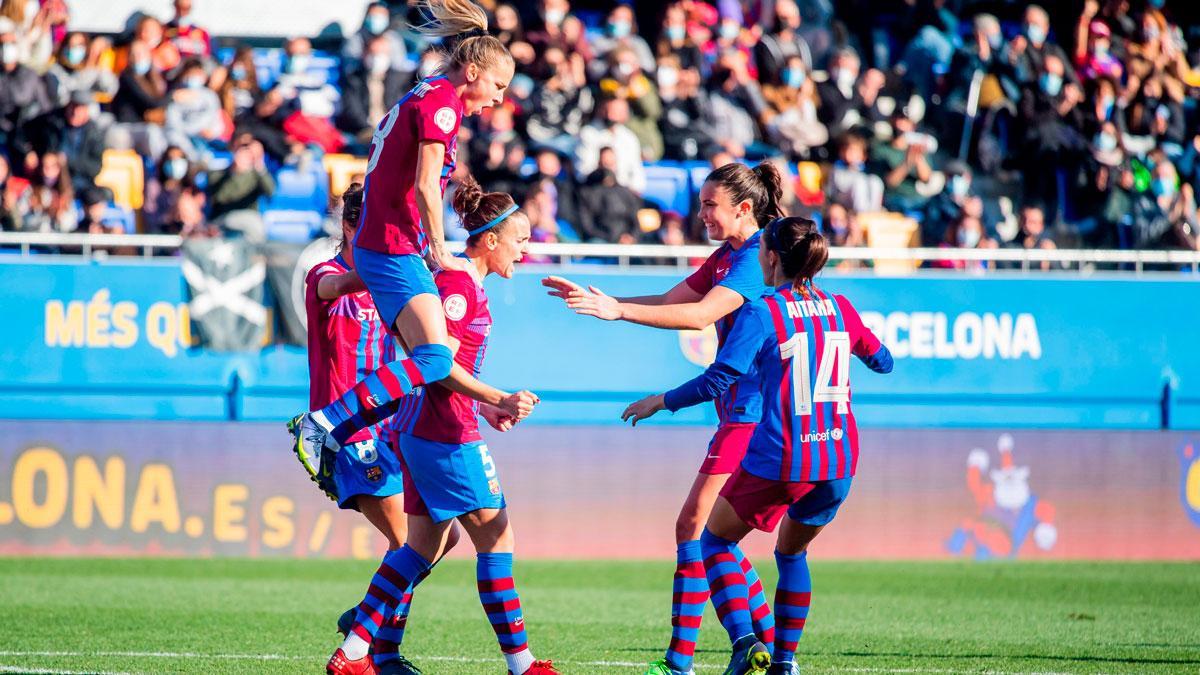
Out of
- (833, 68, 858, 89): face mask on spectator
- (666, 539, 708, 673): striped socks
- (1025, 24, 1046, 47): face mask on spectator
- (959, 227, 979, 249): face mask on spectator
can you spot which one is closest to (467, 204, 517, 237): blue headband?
(666, 539, 708, 673): striped socks

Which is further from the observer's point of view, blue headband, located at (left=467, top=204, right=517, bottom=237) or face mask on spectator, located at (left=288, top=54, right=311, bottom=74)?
face mask on spectator, located at (left=288, top=54, right=311, bottom=74)

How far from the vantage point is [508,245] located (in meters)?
5.76

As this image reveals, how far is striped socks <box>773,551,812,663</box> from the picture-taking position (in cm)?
589

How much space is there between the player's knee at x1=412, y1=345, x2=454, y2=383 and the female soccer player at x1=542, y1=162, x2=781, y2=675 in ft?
2.09

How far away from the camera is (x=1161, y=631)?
8188mm

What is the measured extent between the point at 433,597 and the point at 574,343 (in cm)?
314

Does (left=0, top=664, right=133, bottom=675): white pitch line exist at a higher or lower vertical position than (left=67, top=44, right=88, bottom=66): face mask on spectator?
lower

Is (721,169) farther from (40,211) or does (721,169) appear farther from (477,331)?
(40,211)

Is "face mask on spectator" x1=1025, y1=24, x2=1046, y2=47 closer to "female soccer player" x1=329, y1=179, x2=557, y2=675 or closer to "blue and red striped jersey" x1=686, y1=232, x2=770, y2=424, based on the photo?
"blue and red striped jersey" x1=686, y1=232, x2=770, y2=424

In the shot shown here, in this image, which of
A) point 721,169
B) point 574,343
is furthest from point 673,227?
point 721,169

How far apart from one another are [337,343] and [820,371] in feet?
7.19

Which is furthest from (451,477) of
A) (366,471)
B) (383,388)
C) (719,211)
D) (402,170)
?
(719,211)

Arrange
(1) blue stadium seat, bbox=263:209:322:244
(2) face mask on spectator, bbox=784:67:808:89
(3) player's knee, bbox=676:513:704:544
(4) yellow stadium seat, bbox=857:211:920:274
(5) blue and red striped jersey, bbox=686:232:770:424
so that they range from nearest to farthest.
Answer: (5) blue and red striped jersey, bbox=686:232:770:424
(3) player's knee, bbox=676:513:704:544
(1) blue stadium seat, bbox=263:209:322:244
(4) yellow stadium seat, bbox=857:211:920:274
(2) face mask on spectator, bbox=784:67:808:89

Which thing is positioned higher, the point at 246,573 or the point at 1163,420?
the point at 1163,420
